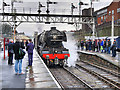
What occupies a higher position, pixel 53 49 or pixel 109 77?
pixel 53 49

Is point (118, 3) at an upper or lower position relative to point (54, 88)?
upper

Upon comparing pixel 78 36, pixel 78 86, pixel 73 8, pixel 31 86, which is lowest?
pixel 78 86

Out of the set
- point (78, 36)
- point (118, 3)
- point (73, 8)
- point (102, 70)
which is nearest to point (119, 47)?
point (102, 70)

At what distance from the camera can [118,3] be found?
1100 inches

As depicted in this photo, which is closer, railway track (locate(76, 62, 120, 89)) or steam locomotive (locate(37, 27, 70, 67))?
railway track (locate(76, 62, 120, 89))

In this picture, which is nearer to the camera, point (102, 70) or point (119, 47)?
point (102, 70)

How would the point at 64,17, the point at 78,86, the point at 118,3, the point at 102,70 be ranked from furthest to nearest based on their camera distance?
1. the point at 118,3
2. the point at 64,17
3. the point at 102,70
4. the point at 78,86

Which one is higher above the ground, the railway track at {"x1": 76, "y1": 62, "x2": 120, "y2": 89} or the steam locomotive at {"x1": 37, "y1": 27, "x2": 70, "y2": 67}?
the steam locomotive at {"x1": 37, "y1": 27, "x2": 70, "y2": 67}

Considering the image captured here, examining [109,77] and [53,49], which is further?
[53,49]

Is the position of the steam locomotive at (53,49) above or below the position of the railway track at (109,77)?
above

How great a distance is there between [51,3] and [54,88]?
1812 cm

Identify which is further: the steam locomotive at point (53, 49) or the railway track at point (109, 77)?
the steam locomotive at point (53, 49)

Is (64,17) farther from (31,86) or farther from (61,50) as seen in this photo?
(31,86)

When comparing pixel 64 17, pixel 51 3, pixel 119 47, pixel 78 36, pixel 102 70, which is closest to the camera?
pixel 102 70
